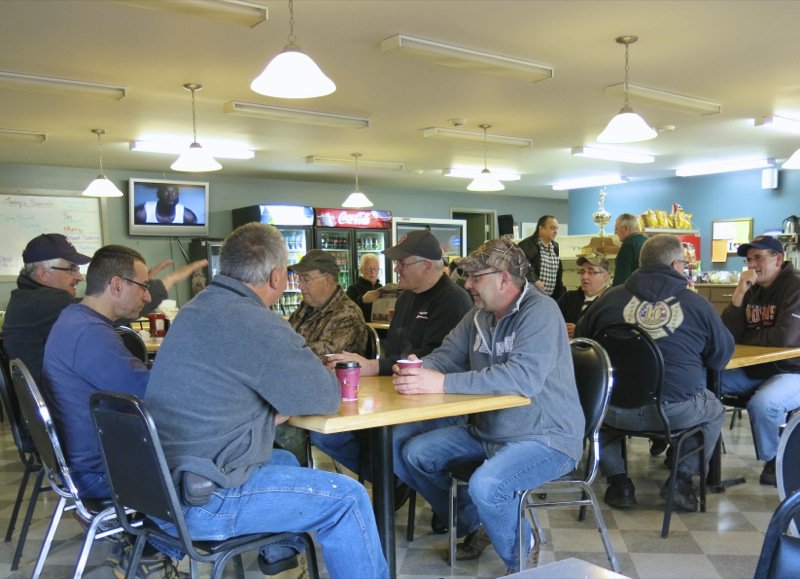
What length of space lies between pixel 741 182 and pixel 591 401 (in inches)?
353

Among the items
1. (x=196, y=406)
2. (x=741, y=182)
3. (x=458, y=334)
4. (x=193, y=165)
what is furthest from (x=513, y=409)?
(x=741, y=182)

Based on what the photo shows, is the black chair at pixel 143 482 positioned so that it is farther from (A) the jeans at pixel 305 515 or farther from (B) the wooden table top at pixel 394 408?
(B) the wooden table top at pixel 394 408

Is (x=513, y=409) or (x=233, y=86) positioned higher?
(x=233, y=86)

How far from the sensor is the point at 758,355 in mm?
3670

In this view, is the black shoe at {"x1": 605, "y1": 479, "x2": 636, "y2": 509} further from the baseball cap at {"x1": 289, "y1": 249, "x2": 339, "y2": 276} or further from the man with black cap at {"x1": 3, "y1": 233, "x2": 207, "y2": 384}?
the man with black cap at {"x1": 3, "y1": 233, "x2": 207, "y2": 384}

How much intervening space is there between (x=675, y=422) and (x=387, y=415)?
1894 millimetres

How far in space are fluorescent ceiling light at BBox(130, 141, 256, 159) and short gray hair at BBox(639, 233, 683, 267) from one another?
5.00m

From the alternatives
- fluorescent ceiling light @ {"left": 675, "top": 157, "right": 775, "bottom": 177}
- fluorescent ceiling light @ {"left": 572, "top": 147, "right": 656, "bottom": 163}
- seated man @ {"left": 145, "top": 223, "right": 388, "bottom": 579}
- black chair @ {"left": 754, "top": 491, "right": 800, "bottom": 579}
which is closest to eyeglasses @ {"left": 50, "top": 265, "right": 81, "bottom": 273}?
seated man @ {"left": 145, "top": 223, "right": 388, "bottom": 579}

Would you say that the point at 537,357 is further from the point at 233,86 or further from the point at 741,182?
the point at 741,182

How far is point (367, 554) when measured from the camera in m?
1.99

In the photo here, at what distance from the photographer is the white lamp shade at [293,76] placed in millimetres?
3225

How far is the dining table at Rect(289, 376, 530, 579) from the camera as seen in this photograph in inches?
83.2

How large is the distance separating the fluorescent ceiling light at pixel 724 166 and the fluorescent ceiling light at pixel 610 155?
1110 mm

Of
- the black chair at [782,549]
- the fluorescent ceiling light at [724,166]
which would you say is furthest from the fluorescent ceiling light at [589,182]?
the black chair at [782,549]
